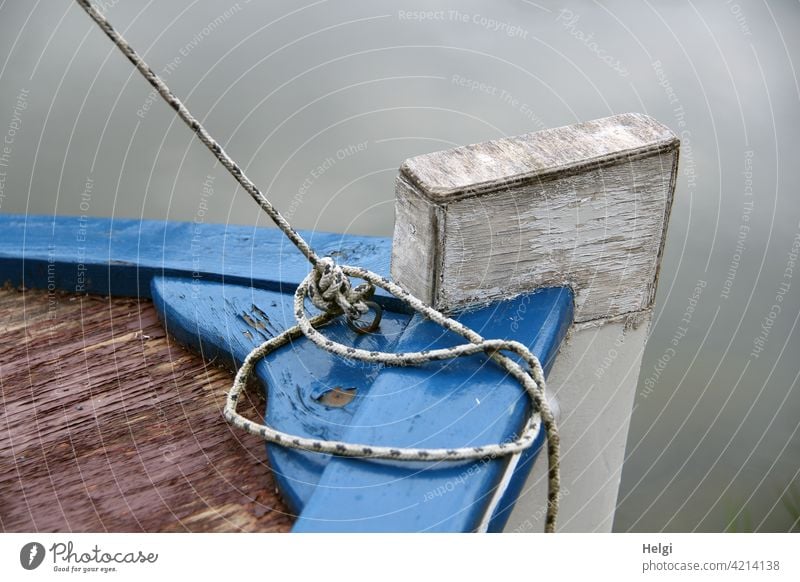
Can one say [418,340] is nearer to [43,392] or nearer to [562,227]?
[562,227]

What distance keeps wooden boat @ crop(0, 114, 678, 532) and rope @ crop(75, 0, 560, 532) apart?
0.06 feet

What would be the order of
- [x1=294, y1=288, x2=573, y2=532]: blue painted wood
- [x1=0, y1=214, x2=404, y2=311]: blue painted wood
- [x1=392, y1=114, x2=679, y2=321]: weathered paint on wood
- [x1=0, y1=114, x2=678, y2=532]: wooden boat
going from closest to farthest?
[x1=294, y1=288, x2=573, y2=532]: blue painted wood, [x1=0, y1=114, x2=678, y2=532]: wooden boat, [x1=392, y1=114, x2=679, y2=321]: weathered paint on wood, [x1=0, y1=214, x2=404, y2=311]: blue painted wood

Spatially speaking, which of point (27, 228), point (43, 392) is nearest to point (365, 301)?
point (43, 392)

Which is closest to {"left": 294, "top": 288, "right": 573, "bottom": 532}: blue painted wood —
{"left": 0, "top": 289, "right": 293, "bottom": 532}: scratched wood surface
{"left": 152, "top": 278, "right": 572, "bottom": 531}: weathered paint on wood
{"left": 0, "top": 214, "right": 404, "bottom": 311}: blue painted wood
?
{"left": 152, "top": 278, "right": 572, "bottom": 531}: weathered paint on wood

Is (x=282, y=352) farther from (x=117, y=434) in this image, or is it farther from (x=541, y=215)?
(x=541, y=215)

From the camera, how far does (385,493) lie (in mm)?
1173

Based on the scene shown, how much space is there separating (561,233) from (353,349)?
0.37 metres

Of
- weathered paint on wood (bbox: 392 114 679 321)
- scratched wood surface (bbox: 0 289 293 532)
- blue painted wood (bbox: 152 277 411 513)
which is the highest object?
weathered paint on wood (bbox: 392 114 679 321)

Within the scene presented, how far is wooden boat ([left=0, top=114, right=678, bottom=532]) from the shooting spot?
1.27 meters

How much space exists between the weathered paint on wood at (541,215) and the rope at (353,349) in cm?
8

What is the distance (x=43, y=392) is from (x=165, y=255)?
1.28 feet

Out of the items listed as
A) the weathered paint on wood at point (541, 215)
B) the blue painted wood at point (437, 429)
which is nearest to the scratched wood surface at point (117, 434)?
the blue painted wood at point (437, 429)

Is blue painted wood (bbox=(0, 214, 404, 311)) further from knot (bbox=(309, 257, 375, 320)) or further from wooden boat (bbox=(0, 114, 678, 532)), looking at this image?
knot (bbox=(309, 257, 375, 320))

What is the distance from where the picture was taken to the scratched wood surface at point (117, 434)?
1321 millimetres
